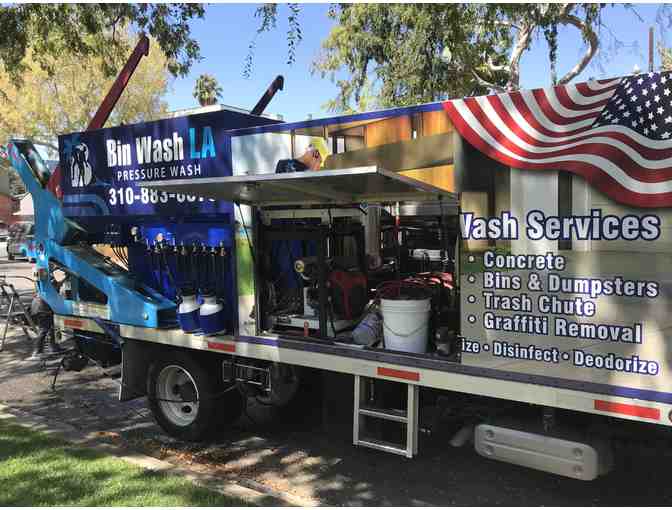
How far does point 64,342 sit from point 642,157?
21.6 ft

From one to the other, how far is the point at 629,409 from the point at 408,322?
5.11ft

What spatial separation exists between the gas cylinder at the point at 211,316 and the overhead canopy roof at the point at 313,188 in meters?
1.02

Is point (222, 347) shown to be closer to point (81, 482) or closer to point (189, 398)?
point (189, 398)

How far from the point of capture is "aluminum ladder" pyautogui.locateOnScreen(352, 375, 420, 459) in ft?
13.6

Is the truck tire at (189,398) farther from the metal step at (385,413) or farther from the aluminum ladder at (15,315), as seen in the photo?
the aluminum ladder at (15,315)

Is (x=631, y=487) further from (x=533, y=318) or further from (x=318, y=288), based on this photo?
(x=318, y=288)

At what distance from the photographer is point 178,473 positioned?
4.56 meters

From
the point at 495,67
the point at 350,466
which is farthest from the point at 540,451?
the point at 495,67

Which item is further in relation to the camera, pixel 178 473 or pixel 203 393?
pixel 203 393

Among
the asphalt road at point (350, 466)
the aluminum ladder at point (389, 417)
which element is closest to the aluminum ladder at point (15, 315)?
the asphalt road at point (350, 466)

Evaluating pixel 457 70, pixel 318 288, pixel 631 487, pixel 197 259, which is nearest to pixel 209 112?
pixel 197 259

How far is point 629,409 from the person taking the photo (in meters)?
3.26

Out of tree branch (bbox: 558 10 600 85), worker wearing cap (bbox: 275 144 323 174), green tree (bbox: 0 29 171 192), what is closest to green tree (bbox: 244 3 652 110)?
tree branch (bbox: 558 10 600 85)

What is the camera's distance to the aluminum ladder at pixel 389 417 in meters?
4.16
